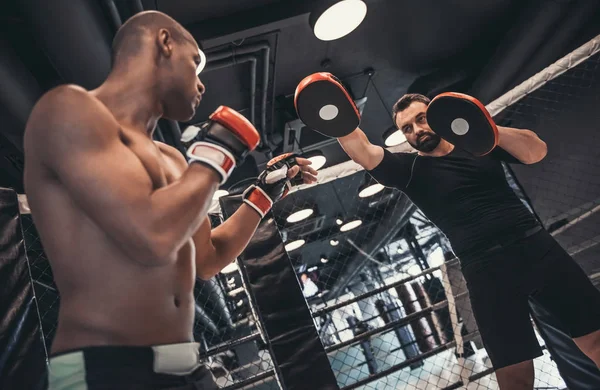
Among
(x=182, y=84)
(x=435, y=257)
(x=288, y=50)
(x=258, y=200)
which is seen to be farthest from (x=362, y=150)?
(x=435, y=257)

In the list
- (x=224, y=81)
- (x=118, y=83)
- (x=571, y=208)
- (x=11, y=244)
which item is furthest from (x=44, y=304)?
(x=571, y=208)

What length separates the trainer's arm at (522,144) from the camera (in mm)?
1897

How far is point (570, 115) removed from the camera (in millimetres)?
4043

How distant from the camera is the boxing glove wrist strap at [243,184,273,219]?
4.47 ft

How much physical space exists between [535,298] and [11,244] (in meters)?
2.32

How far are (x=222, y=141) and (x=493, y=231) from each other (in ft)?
4.49

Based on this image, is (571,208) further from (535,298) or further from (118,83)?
(118,83)

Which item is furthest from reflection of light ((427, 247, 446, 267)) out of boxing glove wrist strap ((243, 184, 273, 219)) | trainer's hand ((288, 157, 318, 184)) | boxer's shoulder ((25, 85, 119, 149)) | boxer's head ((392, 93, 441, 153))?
boxer's shoulder ((25, 85, 119, 149))

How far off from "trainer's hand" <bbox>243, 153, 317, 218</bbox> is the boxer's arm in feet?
0.11

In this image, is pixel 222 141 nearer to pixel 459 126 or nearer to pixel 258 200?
pixel 258 200

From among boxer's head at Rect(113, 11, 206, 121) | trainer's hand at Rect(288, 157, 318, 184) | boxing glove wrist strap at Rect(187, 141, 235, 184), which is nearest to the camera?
boxing glove wrist strap at Rect(187, 141, 235, 184)

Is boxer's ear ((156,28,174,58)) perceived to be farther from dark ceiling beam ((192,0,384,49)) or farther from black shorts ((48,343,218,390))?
dark ceiling beam ((192,0,384,49))

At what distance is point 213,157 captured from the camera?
89 cm

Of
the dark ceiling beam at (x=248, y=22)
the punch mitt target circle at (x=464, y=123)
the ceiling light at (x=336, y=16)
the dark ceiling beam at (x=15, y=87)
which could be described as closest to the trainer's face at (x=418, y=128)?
the punch mitt target circle at (x=464, y=123)
